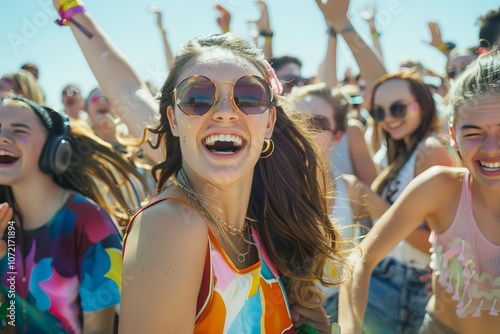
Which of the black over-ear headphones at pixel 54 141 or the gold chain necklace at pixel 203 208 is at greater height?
the black over-ear headphones at pixel 54 141

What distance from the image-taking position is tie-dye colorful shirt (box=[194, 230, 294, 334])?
1.47 metres

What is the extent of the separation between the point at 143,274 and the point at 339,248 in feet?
3.05

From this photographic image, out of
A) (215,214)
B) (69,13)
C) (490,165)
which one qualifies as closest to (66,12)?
(69,13)

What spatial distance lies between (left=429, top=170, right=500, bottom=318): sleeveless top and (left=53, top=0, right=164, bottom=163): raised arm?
4.46ft

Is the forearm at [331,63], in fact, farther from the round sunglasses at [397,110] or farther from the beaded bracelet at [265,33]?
the round sunglasses at [397,110]

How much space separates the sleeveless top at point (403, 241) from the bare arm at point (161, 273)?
2.12 m

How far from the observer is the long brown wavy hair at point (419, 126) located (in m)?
3.50

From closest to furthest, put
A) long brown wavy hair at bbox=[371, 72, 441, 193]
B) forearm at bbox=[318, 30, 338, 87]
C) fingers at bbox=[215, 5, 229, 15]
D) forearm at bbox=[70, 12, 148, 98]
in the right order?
forearm at bbox=[70, 12, 148, 98] < long brown wavy hair at bbox=[371, 72, 441, 193] < fingers at bbox=[215, 5, 229, 15] < forearm at bbox=[318, 30, 338, 87]

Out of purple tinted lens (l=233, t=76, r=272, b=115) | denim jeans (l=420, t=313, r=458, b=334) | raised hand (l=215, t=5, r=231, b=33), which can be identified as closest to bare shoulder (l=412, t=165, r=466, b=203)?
denim jeans (l=420, t=313, r=458, b=334)

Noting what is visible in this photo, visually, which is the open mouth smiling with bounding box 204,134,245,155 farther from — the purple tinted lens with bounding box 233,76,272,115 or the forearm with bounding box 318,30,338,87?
the forearm with bounding box 318,30,338,87

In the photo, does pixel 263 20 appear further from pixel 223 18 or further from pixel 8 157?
pixel 8 157

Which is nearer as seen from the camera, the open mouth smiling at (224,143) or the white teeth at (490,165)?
the open mouth smiling at (224,143)

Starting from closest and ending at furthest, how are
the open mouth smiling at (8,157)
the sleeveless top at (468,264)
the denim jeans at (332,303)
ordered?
1. the sleeveless top at (468,264)
2. the open mouth smiling at (8,157)
3. the denim jeans at (332,303)

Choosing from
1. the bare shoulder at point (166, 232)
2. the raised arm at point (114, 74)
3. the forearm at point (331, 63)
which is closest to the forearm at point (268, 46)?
the forearm at point (331, 63)
